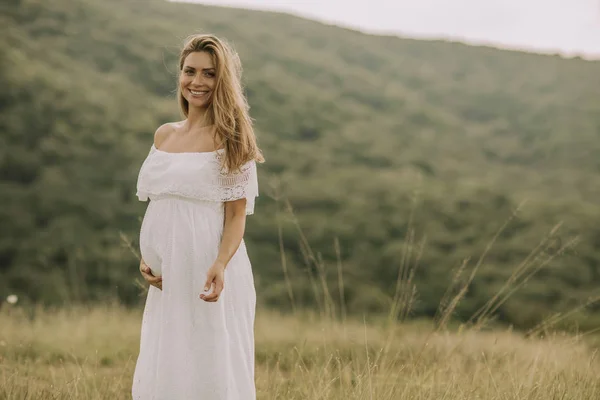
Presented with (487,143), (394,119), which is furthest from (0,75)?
(487,143)

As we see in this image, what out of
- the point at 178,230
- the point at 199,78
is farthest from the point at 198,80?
the point at 178,230

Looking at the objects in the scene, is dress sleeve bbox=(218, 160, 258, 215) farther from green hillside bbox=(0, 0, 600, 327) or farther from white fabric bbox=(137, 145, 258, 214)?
green hillside bbox=(0, 0, 600, 327)

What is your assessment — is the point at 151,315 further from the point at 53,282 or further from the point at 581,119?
the point at 581,119

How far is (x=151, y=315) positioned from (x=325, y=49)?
2563 cm

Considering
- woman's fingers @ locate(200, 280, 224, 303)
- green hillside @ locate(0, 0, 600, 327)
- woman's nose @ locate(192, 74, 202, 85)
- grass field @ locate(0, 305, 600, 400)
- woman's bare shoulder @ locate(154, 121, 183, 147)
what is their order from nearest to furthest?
woman's fingers @ locate(200, 280, 224, 303)
woman's nose @ locate(192, 74, 202, 85)
woman's bare shoulder @ locate(154, 121, 183, 147)
grass field @ locate(0, 305, 600, 400)
green hillside @ locate(0, 0, 600, 327)

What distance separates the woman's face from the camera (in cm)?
270

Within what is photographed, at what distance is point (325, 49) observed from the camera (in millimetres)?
27234

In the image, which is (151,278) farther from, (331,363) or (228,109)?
(331,363)

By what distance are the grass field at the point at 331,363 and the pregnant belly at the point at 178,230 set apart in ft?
2.98

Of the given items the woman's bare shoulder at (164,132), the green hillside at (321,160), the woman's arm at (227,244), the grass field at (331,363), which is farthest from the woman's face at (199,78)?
the green hillside at (321,160)

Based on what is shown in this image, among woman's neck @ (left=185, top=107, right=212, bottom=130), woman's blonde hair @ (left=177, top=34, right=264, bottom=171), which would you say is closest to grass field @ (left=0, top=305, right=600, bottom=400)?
woman's blonde hair @ (left=177, top=34, right=264, bottom=171)

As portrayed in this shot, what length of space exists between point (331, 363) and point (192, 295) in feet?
8.56

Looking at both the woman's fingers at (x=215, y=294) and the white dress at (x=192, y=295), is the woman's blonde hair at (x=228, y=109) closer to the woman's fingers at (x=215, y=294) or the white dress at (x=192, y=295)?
the white dress at (x=192, y=295)

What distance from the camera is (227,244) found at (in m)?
2.53
